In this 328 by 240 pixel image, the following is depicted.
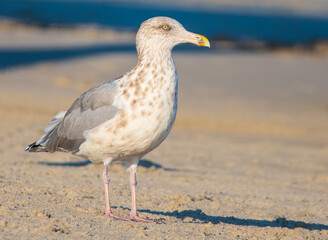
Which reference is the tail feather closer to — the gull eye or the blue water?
the gull eye

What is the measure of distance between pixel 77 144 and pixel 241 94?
13.6m

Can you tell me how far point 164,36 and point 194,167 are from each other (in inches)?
160

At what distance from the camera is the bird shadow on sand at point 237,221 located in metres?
6.02

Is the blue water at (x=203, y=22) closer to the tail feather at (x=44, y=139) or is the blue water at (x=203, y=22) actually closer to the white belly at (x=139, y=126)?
the tail feather at (x=44, y=139)

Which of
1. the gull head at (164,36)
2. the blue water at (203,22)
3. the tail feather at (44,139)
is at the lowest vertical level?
the tail feather at (44,139)

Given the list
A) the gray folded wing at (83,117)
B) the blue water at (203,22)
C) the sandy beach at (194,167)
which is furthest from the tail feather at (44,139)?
the blue water at (203,22)

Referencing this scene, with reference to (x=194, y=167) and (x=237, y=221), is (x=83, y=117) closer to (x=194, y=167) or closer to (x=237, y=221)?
(x=237, y=221)

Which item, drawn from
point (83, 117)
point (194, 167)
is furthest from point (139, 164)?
point (83, 117)

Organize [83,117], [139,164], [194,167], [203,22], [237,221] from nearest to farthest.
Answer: [83,117] < [237,221] < [139,164] < [194,167] < [203,22]

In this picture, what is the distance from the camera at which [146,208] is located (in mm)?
6367

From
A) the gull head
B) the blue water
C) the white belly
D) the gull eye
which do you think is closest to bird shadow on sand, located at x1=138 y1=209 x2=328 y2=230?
the white belly

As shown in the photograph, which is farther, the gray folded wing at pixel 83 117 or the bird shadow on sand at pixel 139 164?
the bird shadow on sand at pixel 139 164

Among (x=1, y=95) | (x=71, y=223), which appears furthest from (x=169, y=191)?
(x=1, y=95)

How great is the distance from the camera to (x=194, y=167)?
9281 millimetres
